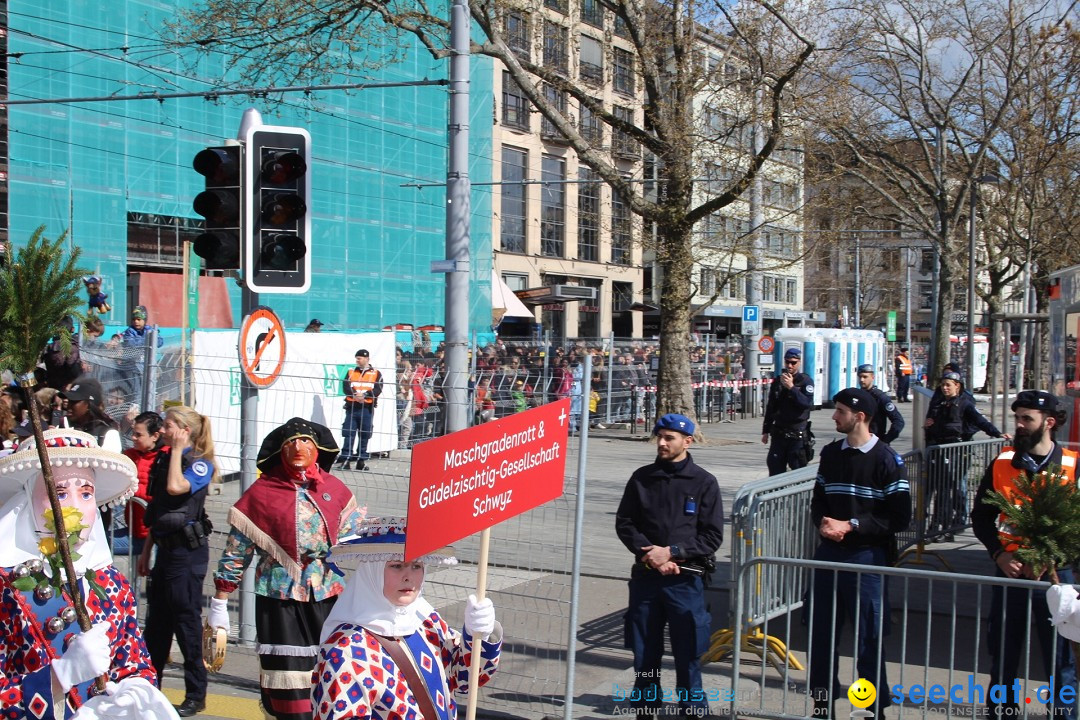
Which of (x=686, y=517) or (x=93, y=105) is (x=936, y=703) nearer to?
(x=686, y=517)

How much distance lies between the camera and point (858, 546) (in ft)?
17.7

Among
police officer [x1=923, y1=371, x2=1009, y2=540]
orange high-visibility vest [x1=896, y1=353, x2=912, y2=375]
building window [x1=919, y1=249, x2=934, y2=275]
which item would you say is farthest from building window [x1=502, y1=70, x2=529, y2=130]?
police officer [x1=923, y1=371, x2=1009, y2=540]

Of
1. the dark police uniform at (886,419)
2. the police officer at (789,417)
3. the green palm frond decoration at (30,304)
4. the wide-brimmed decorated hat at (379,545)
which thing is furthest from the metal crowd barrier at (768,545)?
the police officer at (789,417)

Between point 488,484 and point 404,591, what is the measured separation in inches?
28.0

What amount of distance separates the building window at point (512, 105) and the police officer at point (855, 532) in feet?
119

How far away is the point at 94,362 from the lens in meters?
12.3

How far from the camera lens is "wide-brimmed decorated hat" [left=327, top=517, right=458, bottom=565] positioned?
3.46m

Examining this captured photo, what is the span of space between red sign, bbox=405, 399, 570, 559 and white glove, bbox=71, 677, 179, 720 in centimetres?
84

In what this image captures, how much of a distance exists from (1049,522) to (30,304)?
3.80 m

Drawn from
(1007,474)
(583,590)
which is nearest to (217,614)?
(1007,474)

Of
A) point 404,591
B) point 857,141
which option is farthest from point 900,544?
point 857,141

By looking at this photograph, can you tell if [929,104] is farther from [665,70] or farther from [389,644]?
[389,644]

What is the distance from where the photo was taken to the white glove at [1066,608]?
13.5ft

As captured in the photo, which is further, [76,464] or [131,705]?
[76,464]
